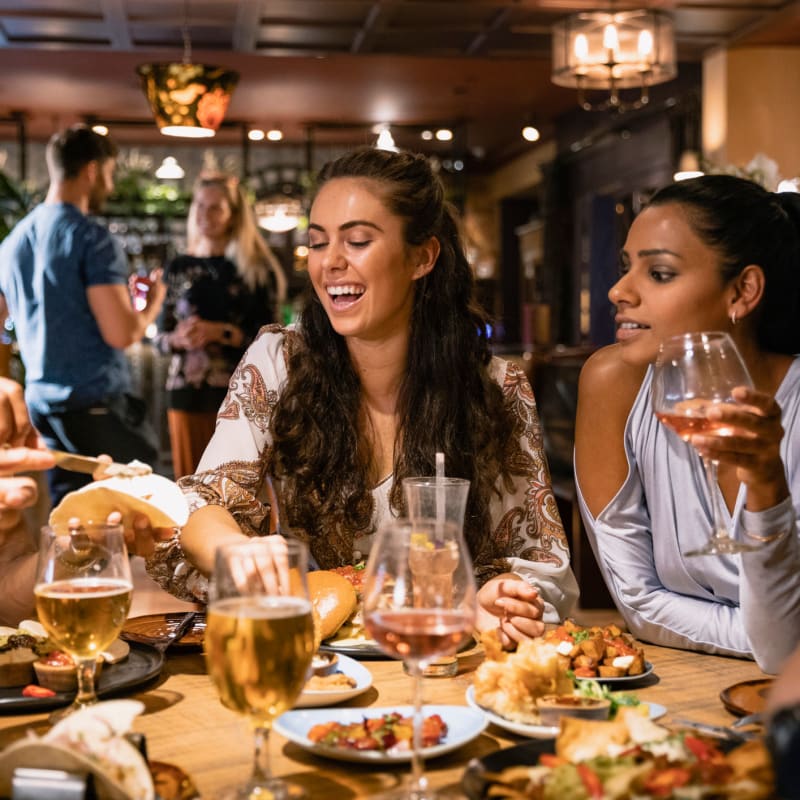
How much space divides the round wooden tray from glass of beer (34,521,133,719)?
74cm

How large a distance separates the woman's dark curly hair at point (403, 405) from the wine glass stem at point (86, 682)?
3.01 feet

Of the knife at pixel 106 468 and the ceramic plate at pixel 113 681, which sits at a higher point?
the knife at pixel 106 468

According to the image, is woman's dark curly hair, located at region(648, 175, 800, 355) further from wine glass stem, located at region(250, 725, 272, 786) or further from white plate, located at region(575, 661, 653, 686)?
wine glass stem, located at region(250, 725, 272, 786)

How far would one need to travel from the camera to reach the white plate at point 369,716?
1138 mm

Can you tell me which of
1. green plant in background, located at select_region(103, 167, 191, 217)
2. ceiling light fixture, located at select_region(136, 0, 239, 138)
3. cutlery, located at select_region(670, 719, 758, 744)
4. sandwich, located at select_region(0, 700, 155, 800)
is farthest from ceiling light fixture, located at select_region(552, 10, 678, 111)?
green plant in background, located at select_region(103, 167, 191, 217)

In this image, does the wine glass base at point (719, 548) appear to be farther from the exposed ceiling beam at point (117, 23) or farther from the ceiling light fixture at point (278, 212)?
the ceiling light fixture at point (278, 212)

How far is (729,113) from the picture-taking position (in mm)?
8164

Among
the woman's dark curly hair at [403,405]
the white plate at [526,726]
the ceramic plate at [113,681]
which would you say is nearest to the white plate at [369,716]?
the white plate at [526,726]

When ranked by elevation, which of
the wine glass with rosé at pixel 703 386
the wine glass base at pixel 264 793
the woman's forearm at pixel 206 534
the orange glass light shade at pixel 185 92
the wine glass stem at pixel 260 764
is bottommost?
the wine glass base at pixel 264 793

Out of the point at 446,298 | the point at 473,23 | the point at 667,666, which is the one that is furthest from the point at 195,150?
the point at 667,666

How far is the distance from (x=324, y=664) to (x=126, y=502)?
344 millimetres

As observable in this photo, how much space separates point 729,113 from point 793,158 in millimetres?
596

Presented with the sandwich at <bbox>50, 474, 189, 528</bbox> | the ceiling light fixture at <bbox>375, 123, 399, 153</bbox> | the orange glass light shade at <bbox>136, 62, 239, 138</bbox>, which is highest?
the orange glass light shade at <bbox>136, 62, 239, 138</bbox>

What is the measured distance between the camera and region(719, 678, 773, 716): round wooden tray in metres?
1.33
